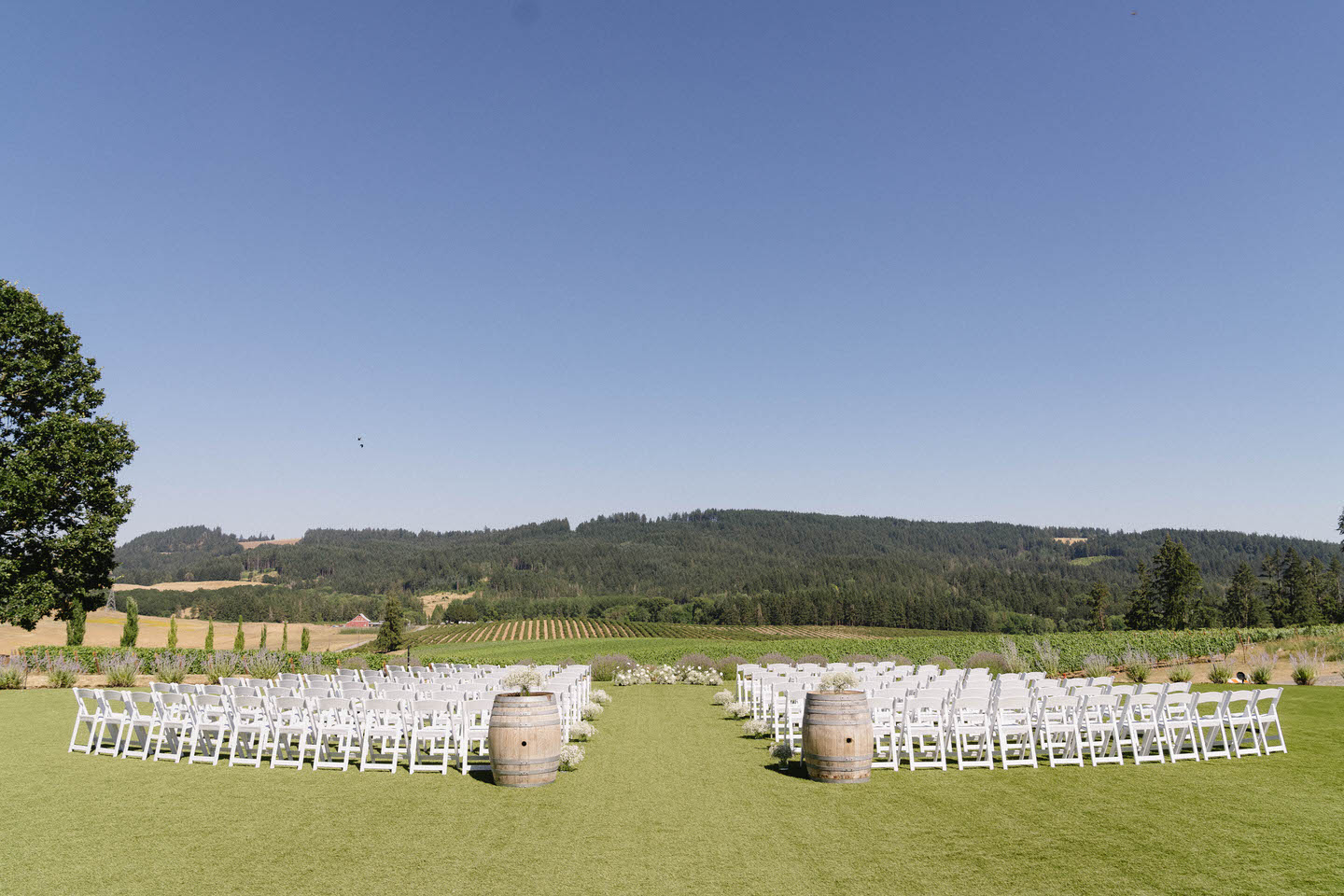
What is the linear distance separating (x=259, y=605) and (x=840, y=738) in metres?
138

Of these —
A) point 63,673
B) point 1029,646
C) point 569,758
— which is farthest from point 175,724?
point 1029,646

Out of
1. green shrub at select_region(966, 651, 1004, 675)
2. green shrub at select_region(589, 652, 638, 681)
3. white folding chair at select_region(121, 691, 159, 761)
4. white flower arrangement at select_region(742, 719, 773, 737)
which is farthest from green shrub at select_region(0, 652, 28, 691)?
green shrub at select_region(966, 651, 1004, 675)

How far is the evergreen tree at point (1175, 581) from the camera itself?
7319 centimetres

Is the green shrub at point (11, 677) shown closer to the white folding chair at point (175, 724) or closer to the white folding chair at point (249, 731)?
the white folding chair at point (175, 724)

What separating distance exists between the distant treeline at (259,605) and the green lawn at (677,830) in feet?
387

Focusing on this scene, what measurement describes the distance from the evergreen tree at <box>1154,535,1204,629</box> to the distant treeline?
94749mm

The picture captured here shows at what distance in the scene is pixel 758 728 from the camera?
13555 millimetres

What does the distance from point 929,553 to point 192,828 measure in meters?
197

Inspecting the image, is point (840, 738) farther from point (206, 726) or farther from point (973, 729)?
point (206, 726)

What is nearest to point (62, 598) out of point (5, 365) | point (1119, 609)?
point (5, 365)

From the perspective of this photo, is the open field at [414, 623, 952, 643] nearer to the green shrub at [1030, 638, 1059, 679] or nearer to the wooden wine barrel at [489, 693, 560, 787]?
the green shrub at [1030, 638, 1059, 679]

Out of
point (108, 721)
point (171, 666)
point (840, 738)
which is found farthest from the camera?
point (171, 666)

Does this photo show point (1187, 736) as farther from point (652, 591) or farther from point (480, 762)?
point (652, 591)

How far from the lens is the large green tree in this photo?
80.3ft
